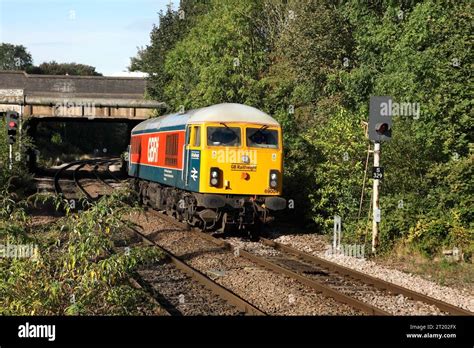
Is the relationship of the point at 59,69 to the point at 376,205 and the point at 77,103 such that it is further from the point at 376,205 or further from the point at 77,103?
the point at 376,205

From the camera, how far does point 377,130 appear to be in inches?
583

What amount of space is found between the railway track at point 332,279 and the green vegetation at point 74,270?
3.60 metres

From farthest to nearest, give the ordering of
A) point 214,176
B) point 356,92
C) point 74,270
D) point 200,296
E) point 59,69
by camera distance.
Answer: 1. point 59,69
2. point 356,92
3. point 214,176
4. point 200,296
5. point 74,270

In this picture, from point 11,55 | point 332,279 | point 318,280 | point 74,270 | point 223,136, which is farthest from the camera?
point 11,55

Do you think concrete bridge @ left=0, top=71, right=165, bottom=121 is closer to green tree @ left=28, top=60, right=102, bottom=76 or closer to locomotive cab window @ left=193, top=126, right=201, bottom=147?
locomotive cab window @ left=193, top=126, right=201, bottom=147

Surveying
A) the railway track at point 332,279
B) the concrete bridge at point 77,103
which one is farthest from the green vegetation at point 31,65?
the railway track at point 332,279

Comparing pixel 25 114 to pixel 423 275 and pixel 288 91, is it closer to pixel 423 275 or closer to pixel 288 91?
pixel 288 91

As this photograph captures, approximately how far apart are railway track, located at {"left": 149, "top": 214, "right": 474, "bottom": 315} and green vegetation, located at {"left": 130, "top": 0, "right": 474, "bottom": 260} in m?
2.15

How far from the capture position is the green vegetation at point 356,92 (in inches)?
597

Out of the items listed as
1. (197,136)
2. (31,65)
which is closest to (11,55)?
(31,65)

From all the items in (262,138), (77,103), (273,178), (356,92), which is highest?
(77,103)

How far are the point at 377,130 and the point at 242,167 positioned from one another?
360 centimetres
